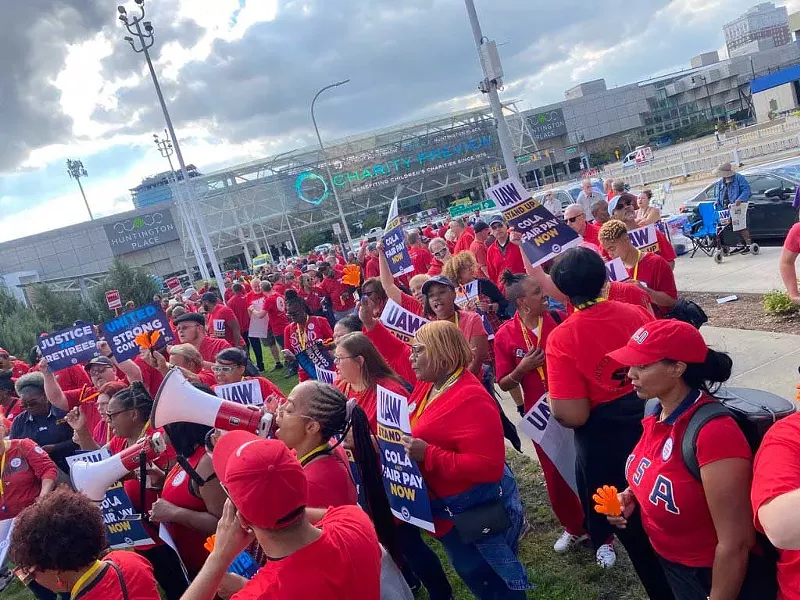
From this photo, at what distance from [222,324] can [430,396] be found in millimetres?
7068

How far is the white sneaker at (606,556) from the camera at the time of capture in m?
3.81

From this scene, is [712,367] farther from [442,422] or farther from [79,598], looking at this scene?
[79,598]

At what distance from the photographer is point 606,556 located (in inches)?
151

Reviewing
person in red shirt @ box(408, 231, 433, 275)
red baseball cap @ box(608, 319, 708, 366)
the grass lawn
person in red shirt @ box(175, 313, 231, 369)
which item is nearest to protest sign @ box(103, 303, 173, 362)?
person in red shirt @ box(175, 313, 231, 369)

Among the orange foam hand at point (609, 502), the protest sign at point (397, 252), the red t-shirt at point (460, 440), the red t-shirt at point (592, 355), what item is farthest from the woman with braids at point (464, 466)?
the protest sign at point (397, 252)

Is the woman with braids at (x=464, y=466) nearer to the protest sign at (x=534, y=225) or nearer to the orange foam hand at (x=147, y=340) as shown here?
the protest sign at (x=534, y=225)

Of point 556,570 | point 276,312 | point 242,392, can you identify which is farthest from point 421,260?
point 556,570

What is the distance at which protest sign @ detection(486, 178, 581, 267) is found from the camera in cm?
452

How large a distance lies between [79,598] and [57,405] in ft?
14.0

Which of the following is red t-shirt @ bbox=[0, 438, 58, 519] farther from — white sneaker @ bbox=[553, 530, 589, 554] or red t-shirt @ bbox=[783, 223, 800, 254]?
red t-shirt @ bbox=[783, 223, 800, 254]

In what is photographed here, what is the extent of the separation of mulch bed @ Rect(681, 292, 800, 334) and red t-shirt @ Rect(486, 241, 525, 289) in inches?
104

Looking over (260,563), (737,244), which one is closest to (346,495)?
(260,563)

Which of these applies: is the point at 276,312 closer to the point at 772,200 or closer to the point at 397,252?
the point at 397,252

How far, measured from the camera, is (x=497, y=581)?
3.03 meters
